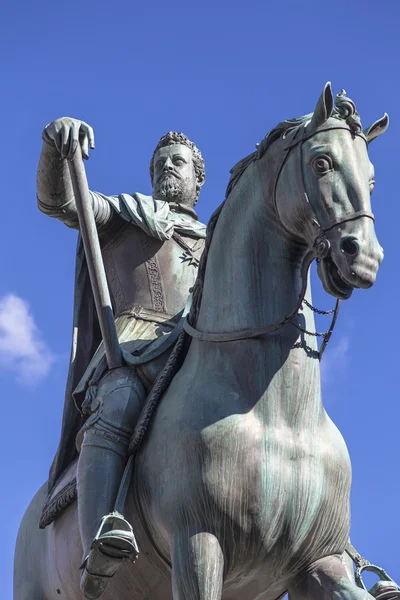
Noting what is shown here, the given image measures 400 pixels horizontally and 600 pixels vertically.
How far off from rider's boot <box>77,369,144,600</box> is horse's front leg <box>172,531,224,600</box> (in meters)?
0.30

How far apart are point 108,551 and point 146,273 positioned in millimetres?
2642

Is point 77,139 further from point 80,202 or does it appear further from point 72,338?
point 72,338

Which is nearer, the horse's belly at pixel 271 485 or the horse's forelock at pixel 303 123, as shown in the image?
the horse's belly at pixel 271 485

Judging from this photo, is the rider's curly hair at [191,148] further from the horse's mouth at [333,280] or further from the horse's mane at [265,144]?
the horse's mouth at [333,280]

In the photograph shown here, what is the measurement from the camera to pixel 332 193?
24.8ft

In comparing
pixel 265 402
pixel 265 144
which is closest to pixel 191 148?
pixel 265 144

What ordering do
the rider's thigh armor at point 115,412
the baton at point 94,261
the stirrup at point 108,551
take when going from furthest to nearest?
the baton at point 94,261 → the rider's thigh armor at point 115,412 → the stirrup at point 108,551

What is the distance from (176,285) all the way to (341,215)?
8.23 feet

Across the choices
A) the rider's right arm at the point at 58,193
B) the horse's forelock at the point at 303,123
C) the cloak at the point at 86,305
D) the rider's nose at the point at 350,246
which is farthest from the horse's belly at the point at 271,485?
the rider's right arm at the point at 58,193

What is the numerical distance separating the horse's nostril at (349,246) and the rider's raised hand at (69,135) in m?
2.24

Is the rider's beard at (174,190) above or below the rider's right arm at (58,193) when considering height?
above

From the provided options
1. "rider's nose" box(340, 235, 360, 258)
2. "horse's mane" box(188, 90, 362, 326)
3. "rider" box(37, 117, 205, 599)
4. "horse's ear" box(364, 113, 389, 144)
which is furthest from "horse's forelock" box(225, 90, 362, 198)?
"rider" box(37, 117, 205, 599)

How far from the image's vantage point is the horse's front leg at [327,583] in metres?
7.74

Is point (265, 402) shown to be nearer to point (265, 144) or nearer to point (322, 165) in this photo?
point (322, 165)
